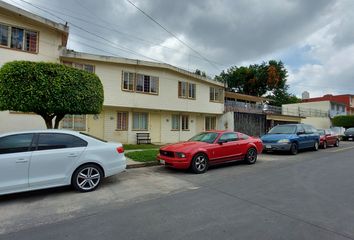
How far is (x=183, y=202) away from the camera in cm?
546

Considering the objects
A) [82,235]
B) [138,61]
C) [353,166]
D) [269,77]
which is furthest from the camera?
[269,77]

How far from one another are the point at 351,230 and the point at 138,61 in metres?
16.6

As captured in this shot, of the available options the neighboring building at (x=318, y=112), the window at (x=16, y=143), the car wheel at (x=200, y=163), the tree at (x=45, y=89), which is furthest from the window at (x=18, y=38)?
the neighboring building at (x=318, y=112)

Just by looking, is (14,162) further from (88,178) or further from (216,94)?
(216,94)

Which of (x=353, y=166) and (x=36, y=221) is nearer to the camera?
(x=36, y=221)

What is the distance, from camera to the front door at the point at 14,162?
5.43m

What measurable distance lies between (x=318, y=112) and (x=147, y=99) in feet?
117

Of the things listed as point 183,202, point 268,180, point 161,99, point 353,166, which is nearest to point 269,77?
point 161,99

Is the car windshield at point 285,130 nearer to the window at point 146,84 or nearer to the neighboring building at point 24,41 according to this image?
the window at point 146,84

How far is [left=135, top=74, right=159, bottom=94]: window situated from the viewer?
18.8m

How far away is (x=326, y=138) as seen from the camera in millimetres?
17734

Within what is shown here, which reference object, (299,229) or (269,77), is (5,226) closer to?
(299,229)

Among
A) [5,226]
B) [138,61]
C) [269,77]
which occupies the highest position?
[269,77]

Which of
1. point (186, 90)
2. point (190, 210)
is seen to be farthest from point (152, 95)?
point (190, 210)
